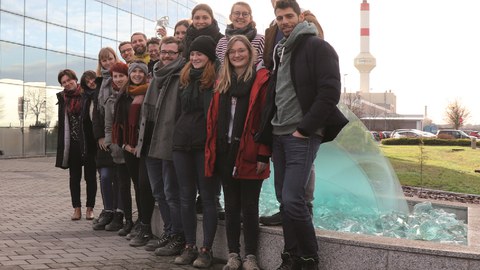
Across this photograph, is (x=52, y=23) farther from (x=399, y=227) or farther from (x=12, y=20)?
(x=399, y=227)

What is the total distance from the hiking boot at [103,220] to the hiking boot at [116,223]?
0.07 metres

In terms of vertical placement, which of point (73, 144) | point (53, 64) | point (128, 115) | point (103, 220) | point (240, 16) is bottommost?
point (103, 220)

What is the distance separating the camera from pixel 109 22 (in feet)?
102

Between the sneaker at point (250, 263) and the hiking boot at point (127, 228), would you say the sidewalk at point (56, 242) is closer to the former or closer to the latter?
the hiking boot at point (127, 228)

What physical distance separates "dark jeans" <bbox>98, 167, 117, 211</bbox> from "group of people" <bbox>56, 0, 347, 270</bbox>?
9.8 inches

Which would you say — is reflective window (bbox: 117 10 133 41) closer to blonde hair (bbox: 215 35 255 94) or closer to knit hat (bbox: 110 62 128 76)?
knit hat (bbox: 110 62 128 76)

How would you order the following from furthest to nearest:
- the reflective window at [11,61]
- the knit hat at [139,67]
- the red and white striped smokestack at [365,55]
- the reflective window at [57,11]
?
the red and white striped smokestack at [365,55] < the reflective window at [57,11] < the reflective window at [11,61] < the knit hat at [139,67]

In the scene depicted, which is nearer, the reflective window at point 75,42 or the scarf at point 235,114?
the scarf at point 235,114

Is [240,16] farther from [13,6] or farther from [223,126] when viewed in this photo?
[13,6]

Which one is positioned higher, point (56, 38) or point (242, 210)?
point (56, 38)

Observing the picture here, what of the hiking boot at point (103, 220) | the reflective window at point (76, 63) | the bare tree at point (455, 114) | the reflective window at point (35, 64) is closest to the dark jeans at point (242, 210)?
the hiking boot at point (103, 220)

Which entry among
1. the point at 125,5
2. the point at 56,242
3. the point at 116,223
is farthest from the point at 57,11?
the point at 56,242

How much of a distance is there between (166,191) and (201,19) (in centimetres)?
169

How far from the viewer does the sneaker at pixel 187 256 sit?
529 cm
